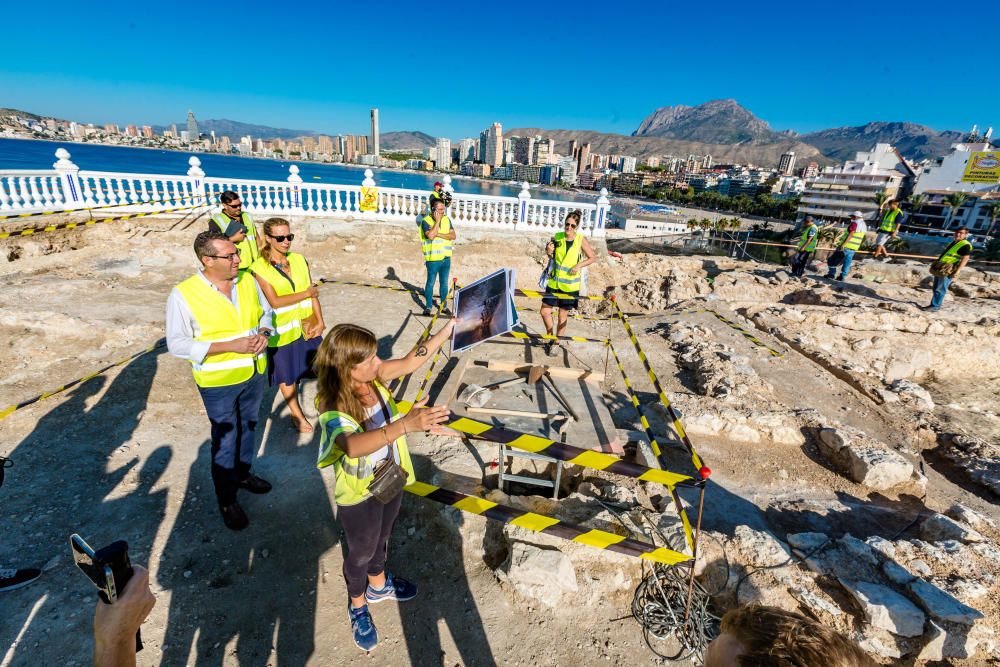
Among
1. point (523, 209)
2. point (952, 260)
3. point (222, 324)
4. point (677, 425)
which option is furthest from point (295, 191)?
point (952, 260)

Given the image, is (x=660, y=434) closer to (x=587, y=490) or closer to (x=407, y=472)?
(x=587, y=490)

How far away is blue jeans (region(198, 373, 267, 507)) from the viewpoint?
3.19 meters

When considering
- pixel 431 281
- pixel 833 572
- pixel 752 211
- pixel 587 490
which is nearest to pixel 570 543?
pixel 587 490

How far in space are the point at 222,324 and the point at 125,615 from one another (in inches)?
89.8

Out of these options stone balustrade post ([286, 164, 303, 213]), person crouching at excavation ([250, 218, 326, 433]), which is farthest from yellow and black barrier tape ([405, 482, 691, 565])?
stone balustrade post ([286, 164, 303, 213])

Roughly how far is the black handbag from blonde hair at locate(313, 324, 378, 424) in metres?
0.24

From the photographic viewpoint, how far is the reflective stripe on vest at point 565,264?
21.0ft

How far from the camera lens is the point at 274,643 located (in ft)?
8.75

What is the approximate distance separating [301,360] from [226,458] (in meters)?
1.34

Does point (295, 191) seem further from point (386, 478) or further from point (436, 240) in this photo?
point (386, 478)

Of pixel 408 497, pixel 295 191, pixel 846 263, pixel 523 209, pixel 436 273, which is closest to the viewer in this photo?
pixel 408 497

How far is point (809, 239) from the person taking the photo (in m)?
12.8

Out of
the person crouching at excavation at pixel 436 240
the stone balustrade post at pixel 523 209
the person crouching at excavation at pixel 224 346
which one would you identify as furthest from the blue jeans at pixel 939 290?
the person crouching at excavation at pixel 224 346

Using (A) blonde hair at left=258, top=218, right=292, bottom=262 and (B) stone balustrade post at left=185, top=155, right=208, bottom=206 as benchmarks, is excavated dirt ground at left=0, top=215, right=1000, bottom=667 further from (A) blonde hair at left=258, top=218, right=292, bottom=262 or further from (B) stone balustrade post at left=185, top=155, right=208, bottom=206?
(B) stone balustrade post at left=185, top=155, right=208, bottom=206
